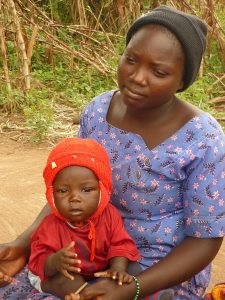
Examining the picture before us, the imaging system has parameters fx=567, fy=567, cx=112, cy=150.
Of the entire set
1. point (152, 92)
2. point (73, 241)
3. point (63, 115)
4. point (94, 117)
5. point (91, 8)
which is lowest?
point (63, 115)

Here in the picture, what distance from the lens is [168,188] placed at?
189 centimetres

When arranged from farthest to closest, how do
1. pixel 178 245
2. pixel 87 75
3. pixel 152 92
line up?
pixel 87 75
pixel 178 245
pixel 152 92

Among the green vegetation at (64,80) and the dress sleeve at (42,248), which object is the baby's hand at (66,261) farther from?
the green vegetation at (64,80)

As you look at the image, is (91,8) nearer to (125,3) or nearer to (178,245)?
(125,3)

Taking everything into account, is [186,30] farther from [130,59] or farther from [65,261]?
[65,261]

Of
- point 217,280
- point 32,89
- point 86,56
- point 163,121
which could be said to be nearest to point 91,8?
point 86,56

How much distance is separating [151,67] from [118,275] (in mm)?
653

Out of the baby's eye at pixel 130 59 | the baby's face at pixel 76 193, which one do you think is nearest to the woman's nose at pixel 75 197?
the baby's face at pixel 76 193

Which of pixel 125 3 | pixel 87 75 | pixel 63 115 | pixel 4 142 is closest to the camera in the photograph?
pixel 4 142

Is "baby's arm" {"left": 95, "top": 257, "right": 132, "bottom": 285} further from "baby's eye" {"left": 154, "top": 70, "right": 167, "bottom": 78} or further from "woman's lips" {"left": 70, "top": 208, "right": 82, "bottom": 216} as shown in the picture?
"baby's eye" {"left": 154, "top": 70, "right": 167, "bottom": 78}

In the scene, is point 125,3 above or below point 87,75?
above

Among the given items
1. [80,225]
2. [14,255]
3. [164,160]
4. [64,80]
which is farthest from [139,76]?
[64,80]

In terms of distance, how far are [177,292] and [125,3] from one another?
201 inches

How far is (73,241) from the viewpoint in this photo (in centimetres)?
182
